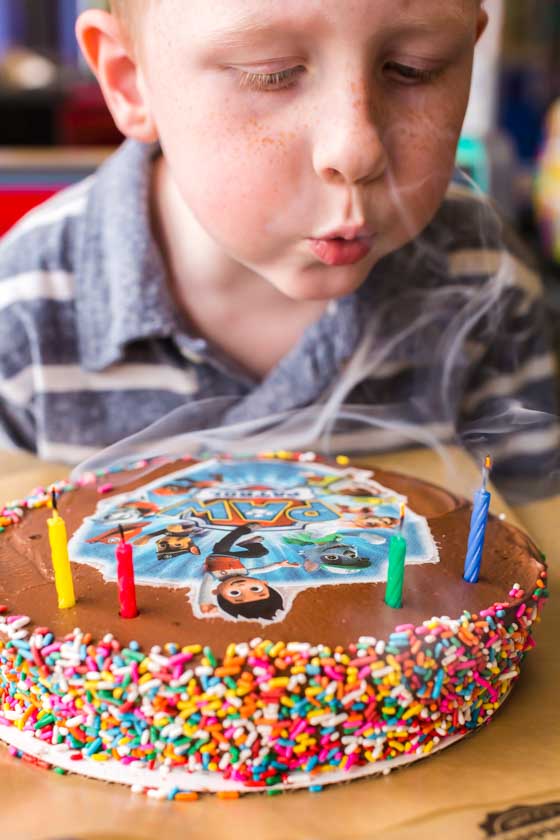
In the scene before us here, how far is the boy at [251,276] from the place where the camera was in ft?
2.93

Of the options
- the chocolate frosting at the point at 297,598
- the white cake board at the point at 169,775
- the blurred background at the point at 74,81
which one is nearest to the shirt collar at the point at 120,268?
the chocolate frosting at the point at 297,598

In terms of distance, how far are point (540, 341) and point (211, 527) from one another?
875 millimetres

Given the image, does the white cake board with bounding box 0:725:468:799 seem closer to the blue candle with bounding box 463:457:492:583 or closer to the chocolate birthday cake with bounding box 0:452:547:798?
the chocolate birthday cake with bounding box 0:452:547:798

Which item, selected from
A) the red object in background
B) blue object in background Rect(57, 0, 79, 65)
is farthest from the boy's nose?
blue object in background Rect(57, 0, 79, 65)

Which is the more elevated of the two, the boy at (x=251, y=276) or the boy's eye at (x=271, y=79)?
the boy's eye at (x=271, y=79)

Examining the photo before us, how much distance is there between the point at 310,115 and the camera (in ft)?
2.78

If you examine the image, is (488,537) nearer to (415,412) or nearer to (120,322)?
(415,412)

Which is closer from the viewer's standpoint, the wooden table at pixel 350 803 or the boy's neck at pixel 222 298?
the wooden table at pixel 350 803

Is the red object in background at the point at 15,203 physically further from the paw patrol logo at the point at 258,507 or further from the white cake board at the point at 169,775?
the white cake board at the point at 169,775

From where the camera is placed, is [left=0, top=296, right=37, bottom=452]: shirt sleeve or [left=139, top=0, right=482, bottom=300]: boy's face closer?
[left=139, top=0, right=482, bottom=300]: boy's face

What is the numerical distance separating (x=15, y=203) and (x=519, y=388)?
1.15 m

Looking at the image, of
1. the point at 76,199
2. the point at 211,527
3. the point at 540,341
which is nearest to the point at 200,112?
the point at 211,527

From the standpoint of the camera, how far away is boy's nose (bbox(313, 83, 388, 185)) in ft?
2.66

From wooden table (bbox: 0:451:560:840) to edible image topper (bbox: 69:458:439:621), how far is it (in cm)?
14
